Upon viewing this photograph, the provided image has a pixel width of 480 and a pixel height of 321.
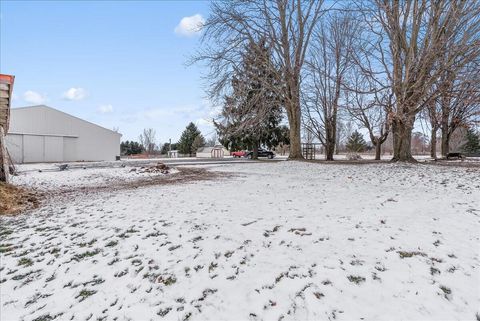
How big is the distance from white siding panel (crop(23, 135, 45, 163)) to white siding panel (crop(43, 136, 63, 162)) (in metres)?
0.35

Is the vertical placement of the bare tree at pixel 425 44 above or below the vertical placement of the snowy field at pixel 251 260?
above

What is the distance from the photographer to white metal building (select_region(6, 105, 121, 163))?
91.2 feet

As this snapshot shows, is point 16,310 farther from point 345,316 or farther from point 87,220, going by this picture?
point 345,316

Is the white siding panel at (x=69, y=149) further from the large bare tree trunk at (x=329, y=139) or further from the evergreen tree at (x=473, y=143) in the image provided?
the evergreen tree at (x=473, y=143)

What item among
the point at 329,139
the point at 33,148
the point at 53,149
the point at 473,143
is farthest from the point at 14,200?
the point at 473,143

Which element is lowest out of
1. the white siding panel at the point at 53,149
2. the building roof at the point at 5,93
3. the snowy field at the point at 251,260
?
the snowy field at the point at 251,260

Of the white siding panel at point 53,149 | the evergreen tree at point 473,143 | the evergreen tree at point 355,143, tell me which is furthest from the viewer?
the evergreen tree at point 355,143

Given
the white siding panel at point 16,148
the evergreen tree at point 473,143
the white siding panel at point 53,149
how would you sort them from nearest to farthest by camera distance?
the white siding panel at point 16,148, the white siding panel at point 53,149, the evergreen tree at point 473,143

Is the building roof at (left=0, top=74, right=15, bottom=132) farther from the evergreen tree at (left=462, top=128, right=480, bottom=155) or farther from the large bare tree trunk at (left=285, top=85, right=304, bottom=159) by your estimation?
the evergreen tree at (left=462, top=128, right=480, bottom=155)

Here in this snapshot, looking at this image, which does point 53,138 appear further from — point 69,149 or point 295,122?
point 295,122

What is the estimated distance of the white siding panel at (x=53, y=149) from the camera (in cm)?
2955

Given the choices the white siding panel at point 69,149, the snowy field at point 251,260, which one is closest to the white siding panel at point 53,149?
the white siding panel at point 69,149

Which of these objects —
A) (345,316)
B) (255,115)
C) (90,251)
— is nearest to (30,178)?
(90,251)

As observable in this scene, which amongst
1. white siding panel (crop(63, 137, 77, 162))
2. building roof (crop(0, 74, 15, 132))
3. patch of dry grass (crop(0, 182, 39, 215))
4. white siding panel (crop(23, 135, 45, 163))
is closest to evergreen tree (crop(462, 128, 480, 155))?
white siding panel (crop(63, 137, 77, 162))
